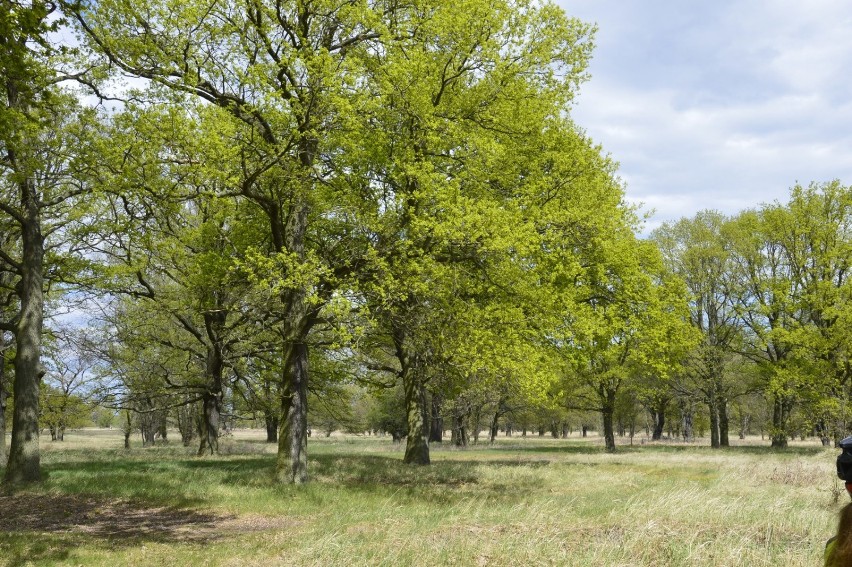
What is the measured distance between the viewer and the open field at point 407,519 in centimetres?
778

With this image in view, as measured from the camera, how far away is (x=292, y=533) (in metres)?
10.7

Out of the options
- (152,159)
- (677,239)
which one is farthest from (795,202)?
(152,159)

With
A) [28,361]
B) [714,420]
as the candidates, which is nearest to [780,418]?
[714,420]

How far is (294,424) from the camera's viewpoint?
1717 cm

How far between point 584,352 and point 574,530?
1471 cm

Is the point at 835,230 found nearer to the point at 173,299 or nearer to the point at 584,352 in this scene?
the point at 584,352

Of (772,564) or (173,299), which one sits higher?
(173,299)

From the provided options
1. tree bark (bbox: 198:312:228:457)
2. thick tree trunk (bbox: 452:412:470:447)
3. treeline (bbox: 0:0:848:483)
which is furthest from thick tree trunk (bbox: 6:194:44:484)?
thick tree trunk (bbox: 452:412:470:447)

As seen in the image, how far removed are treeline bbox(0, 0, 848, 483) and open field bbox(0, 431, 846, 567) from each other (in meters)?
2.49

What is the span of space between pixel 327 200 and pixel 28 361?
888 centimetres

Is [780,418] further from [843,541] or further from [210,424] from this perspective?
[843,541]

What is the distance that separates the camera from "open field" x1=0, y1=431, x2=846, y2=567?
778cm

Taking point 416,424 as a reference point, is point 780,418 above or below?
below

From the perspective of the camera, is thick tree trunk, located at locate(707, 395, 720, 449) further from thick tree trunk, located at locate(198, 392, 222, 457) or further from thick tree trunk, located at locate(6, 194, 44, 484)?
thick tree trunk, located at locate(6, 194, 44, 484)
